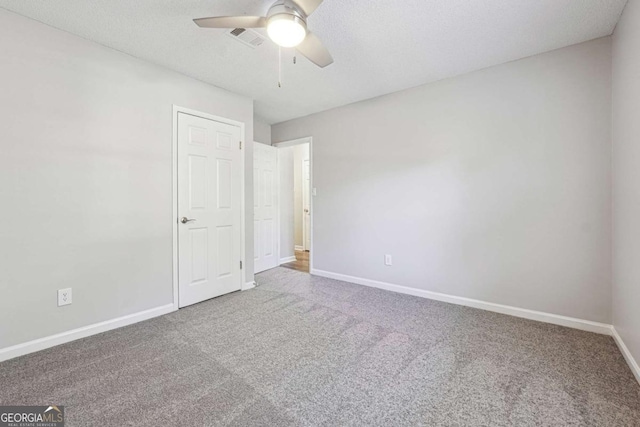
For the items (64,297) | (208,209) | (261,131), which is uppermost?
(261,131)

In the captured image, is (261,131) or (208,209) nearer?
(208,209)

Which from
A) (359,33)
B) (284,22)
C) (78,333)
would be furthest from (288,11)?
(78,333)

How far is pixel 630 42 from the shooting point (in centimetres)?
A: 183

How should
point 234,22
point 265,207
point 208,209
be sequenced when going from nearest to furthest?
point 234,22 < point 208,209 < point 265,207

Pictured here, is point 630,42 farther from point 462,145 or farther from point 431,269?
point 431,269

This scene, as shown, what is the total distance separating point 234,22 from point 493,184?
265 cm

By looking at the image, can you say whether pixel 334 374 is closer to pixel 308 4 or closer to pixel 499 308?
pixel 499 308

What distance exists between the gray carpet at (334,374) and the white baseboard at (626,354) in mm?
50

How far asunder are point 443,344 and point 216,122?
3.19 meters

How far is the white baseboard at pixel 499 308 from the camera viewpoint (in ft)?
7.63

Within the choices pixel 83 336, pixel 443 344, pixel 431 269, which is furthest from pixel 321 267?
pixel 83 336

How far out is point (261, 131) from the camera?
4.61m

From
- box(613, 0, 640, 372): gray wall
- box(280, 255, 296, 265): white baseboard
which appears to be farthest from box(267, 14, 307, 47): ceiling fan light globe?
box(280, 255, 296, 265): white baseboard

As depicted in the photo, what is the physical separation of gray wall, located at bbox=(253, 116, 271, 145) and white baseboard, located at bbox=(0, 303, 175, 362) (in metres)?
2.85
